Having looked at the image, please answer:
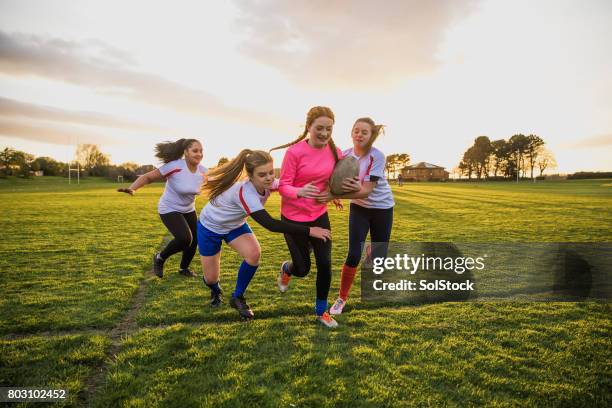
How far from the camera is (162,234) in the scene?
1155 centimetres

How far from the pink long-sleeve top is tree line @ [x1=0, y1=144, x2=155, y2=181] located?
221 feet

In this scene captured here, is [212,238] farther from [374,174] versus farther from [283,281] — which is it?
[374,174]

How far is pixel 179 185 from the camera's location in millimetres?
5910

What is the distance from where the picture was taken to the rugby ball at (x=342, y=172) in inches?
163

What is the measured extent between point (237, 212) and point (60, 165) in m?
129

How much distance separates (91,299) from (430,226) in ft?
35.7

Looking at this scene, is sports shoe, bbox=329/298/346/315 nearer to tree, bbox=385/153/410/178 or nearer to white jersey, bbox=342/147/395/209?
white jersey, bbox=342/147/395/209

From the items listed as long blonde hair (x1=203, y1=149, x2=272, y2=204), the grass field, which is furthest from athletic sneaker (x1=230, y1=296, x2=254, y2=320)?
long blonde hair (x1=203, y1=149, x2=272, y2=204)

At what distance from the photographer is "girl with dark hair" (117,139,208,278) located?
232 inches

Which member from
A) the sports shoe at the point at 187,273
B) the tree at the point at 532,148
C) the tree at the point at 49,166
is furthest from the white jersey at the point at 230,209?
the tree at the point at 49,166

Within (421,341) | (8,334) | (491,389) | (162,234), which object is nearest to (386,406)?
(491,389)

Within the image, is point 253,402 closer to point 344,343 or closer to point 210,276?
point 344,343

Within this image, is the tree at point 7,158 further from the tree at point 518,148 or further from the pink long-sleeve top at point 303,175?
the tree at point 518,148

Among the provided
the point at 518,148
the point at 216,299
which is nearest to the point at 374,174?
the point at 216,299
